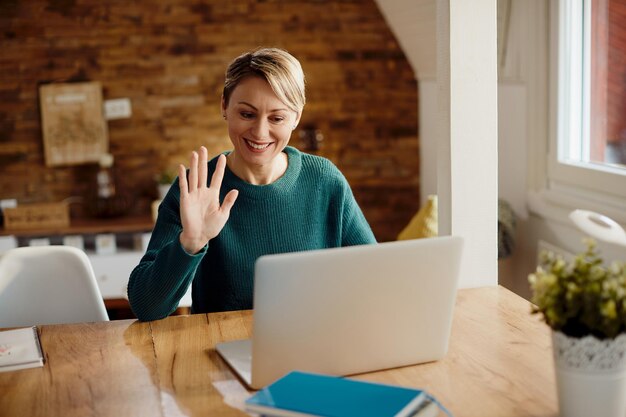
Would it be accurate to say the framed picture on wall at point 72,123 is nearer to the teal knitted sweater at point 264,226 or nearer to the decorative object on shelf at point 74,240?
the decorative object on shelf at point 74,240

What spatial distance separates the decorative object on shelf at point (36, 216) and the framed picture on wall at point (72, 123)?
32 cm

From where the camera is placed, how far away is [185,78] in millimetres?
4996

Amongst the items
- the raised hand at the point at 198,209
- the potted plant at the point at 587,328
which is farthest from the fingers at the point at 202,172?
the potted plant at the point at 587,328

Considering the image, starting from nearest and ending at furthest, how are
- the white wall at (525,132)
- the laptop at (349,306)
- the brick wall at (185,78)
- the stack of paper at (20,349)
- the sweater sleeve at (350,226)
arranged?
the laptop at (349,306)
the stack of paper at (20,349)
the sweater sleeve at (350,226)
the white wall at (525,132)
the brick wall at (185,78)

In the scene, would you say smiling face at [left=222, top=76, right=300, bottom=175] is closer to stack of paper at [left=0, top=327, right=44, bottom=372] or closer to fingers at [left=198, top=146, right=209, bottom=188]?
fingers at [left=198, top=146, right=209, bottom=188]

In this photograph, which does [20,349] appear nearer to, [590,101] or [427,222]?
[427,222]

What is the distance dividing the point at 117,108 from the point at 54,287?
271 cm

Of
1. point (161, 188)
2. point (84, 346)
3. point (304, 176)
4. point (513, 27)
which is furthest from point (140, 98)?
point (84, 346)

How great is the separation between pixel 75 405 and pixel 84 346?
1.10 ft

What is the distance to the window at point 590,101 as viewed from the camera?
3242mm

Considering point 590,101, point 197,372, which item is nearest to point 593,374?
point 197,372

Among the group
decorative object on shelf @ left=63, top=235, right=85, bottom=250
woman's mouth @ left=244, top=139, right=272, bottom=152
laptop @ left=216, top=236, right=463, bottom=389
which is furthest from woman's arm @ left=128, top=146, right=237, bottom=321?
decorative object on shelf @ left=63, top=235, right=85, bottom=250

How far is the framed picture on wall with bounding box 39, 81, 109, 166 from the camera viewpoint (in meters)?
4.92

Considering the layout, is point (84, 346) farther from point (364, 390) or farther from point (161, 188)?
point (161, 188)
